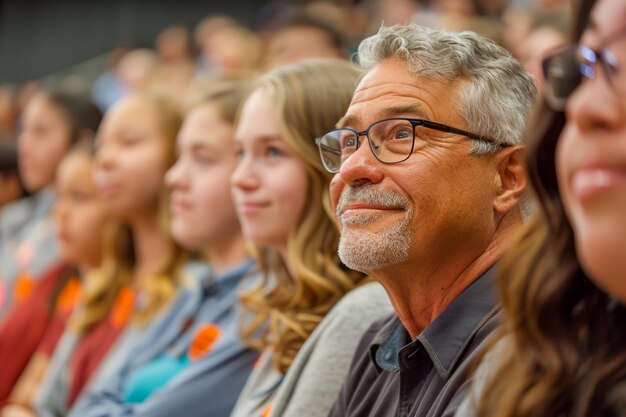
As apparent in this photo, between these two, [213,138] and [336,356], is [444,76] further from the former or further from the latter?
[213,138]

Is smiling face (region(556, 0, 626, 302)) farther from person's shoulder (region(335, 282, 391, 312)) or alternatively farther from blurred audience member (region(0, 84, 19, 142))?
blurred audience member (region(0, 84, 19, 142))

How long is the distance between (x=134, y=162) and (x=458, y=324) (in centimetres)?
203

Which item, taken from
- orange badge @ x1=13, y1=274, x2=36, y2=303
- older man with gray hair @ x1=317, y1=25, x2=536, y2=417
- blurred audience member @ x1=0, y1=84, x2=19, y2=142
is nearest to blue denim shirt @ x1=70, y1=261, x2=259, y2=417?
older man with gray hair @ x1=317, y1=25, x2=536, y2=417

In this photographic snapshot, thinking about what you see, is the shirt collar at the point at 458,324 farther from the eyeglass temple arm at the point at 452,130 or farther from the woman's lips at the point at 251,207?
the woman's lips at the point at 251,207

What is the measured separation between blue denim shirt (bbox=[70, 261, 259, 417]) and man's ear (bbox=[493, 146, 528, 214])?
40.4 inches

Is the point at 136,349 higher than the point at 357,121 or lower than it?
lower

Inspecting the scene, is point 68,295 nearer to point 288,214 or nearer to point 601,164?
point 288,214

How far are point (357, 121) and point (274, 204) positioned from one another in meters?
0.66

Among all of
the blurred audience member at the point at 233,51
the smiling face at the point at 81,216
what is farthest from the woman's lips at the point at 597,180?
the blurred audience member at the point at 233,51

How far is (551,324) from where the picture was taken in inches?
51.3

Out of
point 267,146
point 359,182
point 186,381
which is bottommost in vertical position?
point 186,381

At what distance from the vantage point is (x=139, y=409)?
273 cm

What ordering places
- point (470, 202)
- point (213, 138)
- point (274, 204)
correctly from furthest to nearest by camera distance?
point (213, 138) → point (274, 204) → point (470, 202)

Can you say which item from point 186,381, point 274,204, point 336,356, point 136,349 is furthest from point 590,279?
point 136,349
